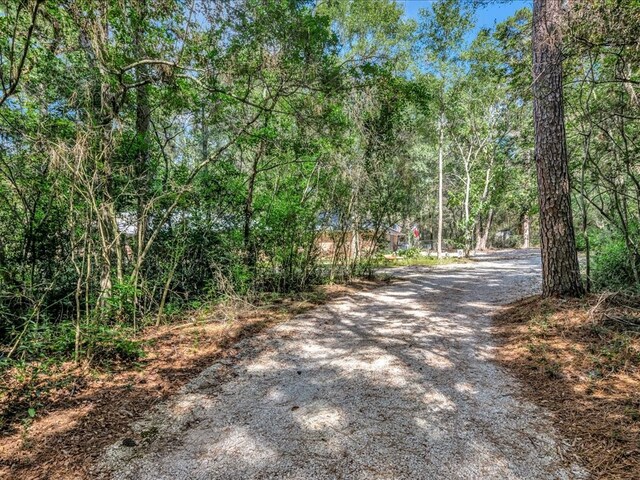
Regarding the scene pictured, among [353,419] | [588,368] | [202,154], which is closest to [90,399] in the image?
[353,419]

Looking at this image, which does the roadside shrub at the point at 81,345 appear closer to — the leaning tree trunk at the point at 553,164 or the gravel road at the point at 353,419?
the gravel road at the point at 353,419

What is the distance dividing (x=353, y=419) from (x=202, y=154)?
701 cm

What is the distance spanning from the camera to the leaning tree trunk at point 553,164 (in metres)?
4.17

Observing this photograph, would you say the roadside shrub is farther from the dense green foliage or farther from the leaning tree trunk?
the leaning tree trunk

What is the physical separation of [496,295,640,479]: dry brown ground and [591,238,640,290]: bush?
1.05m

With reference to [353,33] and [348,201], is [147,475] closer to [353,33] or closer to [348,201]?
[348,201]

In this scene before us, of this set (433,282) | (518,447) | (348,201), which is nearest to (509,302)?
(433,282)

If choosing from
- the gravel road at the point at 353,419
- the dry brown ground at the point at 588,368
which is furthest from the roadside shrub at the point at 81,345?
the dry brown ground at the point at 588,368

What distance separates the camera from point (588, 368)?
2.74 m

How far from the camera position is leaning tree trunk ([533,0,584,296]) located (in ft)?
13.7

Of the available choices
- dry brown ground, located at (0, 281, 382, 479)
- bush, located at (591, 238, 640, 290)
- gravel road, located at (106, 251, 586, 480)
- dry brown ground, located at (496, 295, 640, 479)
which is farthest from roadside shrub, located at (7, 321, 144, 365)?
bush, located at (591, 238, 640, 290)

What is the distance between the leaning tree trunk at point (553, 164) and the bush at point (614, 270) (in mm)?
811

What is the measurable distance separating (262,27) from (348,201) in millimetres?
3841

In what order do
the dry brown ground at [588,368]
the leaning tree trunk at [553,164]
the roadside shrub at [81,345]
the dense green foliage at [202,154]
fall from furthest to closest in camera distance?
the leaning tree trunk at [553,164], the dense green foliage at [202,154], the roadside shrub at [81,345], the dry brown ground at [588,368]
